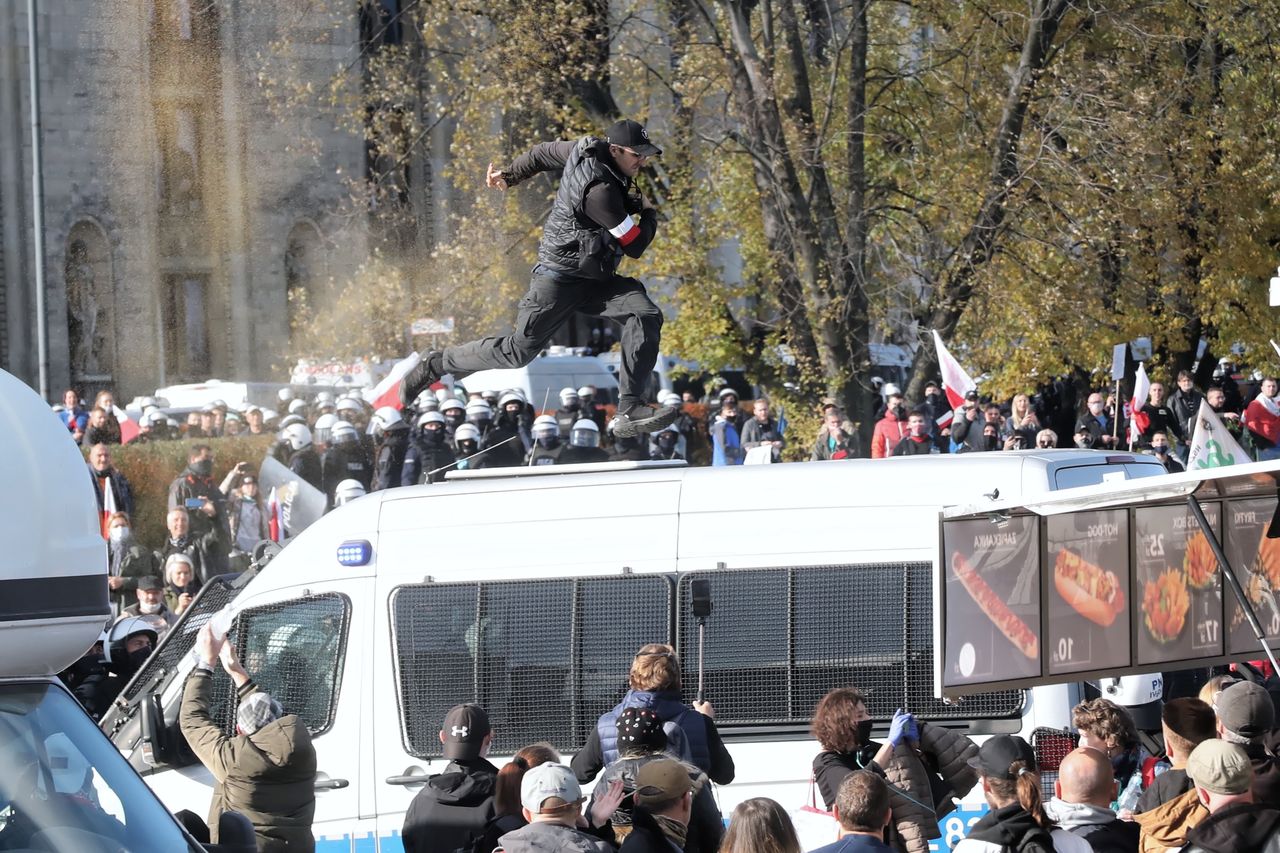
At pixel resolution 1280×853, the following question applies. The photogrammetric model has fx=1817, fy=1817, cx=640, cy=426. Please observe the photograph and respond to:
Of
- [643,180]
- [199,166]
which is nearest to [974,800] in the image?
[643,180]

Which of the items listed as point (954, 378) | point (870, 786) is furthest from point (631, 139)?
point (954, 378)

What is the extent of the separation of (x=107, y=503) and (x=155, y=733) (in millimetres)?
9188

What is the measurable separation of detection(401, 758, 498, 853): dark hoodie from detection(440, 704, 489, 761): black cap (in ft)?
0.15

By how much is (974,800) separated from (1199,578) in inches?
57.9

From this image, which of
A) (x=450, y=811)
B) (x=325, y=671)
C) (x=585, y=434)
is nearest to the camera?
(x=450, y=811)

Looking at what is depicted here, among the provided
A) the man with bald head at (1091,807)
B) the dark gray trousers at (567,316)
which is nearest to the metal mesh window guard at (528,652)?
the dark gray trousers at (567,316)

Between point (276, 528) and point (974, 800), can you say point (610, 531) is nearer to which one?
point (974, 800)

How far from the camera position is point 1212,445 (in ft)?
28.8

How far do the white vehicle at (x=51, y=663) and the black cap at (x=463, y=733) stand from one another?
6.90 ft

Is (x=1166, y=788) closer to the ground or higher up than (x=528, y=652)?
closer to the ground

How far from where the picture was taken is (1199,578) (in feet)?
23.2

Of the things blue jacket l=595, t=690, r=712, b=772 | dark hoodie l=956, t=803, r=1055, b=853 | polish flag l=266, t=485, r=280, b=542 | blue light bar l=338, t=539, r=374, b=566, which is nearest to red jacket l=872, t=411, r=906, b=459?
polish flag l=266, t=485, r=280, b=542

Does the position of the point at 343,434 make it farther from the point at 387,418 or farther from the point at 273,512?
the point at 273,512

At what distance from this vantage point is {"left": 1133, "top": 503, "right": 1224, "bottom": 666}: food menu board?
6.95m
